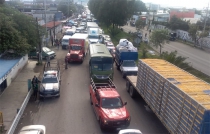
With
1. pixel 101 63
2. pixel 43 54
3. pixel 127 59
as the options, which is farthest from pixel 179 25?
pixel 101 63

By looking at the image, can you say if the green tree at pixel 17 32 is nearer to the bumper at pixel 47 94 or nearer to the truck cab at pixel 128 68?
the bumper at pixel 47 94

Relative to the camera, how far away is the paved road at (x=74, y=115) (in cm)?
1248

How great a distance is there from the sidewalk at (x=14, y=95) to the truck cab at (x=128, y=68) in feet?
28.5

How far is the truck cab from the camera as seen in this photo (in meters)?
21.1

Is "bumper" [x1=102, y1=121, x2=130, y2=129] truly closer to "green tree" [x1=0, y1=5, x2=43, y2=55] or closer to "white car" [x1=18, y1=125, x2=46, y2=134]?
"white car" [x1=18, y1=125, x2=46, y2=134]

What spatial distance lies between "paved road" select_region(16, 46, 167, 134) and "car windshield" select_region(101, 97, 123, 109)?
53.6 inches

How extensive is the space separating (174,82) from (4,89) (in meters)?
13.2

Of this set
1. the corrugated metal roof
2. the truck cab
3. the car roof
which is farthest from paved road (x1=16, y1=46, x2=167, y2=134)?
the corrugated metal roof

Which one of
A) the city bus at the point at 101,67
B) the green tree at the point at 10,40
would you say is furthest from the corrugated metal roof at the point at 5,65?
the city bus at the point at 101,67

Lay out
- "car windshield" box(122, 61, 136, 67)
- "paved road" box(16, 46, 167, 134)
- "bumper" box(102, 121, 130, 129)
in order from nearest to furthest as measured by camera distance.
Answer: "bumper" box(102, 121, 130, 129)
"paved road" box(16, 46, 167, 134)
"car windshield" box(122, 61, 136, 67)

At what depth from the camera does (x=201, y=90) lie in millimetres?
10094

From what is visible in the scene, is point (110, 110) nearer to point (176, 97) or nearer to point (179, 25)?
point (176, 97)

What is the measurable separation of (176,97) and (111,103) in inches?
159

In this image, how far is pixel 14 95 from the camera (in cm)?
1638
